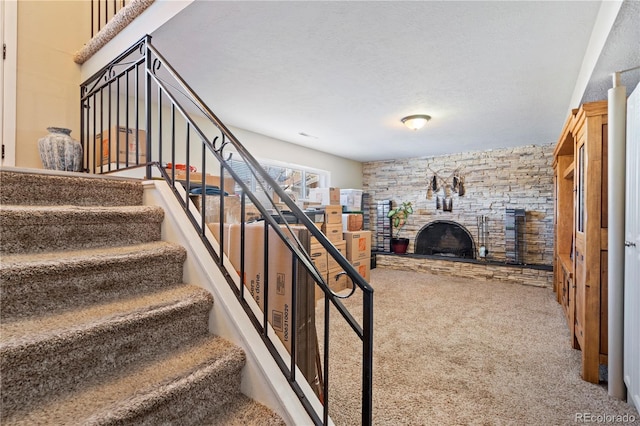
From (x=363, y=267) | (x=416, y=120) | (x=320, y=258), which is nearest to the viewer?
(x=416, y=120)

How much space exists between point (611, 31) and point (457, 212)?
14.1 ft

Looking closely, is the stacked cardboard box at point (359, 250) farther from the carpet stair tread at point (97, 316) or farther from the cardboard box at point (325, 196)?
the carpet stair tread at point (97, 316)

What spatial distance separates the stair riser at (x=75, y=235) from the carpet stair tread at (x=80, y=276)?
0.14 ft

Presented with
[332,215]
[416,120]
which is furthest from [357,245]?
[416,120]

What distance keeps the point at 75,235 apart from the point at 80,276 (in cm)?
28

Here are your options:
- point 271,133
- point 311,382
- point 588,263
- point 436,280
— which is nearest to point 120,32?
point 271,133

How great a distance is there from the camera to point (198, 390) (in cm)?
106

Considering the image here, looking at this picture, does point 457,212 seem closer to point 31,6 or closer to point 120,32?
point 120,32

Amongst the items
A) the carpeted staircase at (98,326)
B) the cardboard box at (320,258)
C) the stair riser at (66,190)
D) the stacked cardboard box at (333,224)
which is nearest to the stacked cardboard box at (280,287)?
the carpeted staircase at (98,326)

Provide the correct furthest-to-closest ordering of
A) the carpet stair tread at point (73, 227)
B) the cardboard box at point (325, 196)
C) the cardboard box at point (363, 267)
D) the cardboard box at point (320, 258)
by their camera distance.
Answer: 1. the cardboard box at point (325, 196)
2. the cardboard box at point (363, 267)
3. the cardboard box at point (320, 258)
4. the carpet stair tread at point (73, 227)

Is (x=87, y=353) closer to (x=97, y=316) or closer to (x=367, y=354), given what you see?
(x=97, y=316)

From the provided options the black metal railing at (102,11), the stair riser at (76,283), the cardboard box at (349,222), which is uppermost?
the black metal railing at (102,11)

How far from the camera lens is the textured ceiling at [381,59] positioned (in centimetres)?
176

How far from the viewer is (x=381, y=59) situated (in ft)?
7.39
